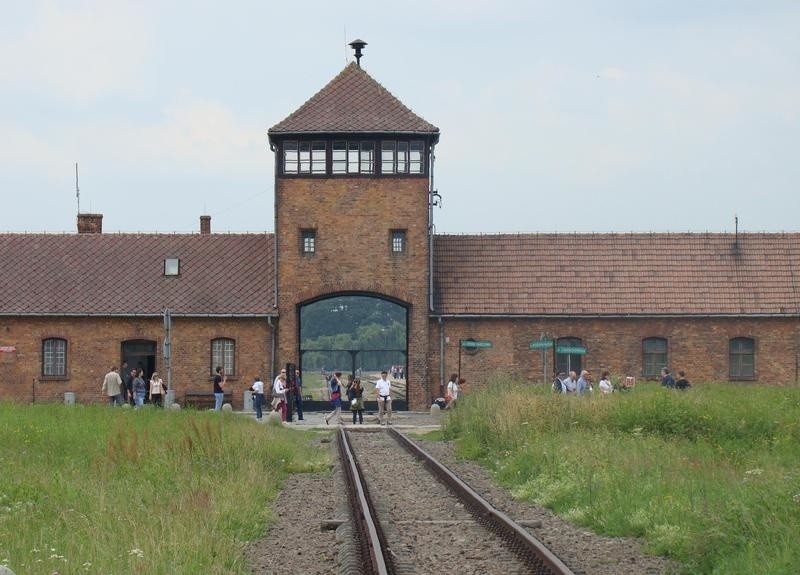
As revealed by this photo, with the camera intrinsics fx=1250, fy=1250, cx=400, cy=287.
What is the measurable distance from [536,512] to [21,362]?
1251 inches

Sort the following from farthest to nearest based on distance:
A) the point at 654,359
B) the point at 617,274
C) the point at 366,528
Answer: the point at 617,274, the point at 654,359, the point at 366,528

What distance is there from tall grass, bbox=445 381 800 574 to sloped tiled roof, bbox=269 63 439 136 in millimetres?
15857

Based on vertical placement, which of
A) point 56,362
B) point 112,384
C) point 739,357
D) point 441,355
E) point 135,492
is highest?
point 441,355

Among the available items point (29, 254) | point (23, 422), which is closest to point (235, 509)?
point (23, 422)

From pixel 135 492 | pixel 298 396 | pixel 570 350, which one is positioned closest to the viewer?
pixel 135 492

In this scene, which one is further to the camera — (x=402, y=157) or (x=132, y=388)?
(x=402, y=157)

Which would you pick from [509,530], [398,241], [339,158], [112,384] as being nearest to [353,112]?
[339,158]

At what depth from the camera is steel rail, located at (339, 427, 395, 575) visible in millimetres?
10273

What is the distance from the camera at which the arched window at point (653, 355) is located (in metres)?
42.4

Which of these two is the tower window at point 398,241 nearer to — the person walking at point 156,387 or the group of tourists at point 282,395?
the group of tourists at point 282,395

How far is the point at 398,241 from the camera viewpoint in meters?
42.4

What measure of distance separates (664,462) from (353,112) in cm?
2761

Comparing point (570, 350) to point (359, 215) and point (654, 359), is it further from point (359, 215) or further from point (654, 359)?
point (359, 215)

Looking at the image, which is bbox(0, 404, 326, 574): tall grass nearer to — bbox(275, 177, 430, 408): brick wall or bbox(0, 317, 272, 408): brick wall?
bbox(0, 317, 272, 408): brick wall
